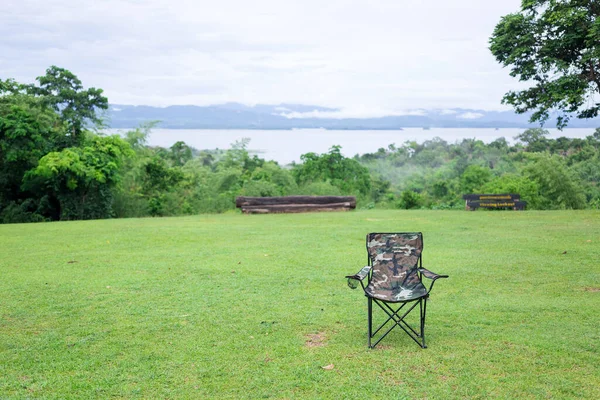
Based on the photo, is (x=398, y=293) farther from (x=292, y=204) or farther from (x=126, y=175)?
(x=126, y=175)

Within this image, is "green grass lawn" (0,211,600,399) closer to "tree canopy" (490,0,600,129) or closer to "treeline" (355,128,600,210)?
"tree canopy" (490,0,600,129)

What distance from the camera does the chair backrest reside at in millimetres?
5234

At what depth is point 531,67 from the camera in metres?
14.6

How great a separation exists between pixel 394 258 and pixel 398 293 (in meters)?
0.52

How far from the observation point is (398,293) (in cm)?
492

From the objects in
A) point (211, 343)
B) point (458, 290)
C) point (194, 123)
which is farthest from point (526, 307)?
point (194, 123)

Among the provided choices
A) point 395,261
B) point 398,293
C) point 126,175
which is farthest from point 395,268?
point 126,175

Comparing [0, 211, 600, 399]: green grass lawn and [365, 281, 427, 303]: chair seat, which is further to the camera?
[365, 281, 427, 303]: chair seat

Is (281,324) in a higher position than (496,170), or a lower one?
lower

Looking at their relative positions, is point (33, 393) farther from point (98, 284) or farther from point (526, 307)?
point (526, 307)

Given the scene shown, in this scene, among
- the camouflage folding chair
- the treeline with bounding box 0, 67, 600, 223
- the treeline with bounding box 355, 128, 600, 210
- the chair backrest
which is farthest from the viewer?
the treeline with bounding box 355, 128, 600, 210

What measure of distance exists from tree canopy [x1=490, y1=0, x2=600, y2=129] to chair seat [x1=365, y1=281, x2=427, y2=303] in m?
10.8

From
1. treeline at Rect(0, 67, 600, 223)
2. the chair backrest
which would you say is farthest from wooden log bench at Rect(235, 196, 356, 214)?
the chair backrest

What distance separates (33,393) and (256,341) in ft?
6.23
